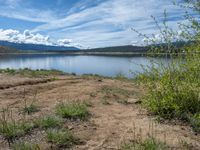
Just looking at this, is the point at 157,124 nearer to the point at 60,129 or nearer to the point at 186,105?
the point at 186,105

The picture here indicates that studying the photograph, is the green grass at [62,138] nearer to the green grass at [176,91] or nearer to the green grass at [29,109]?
the green grass at [29,109]

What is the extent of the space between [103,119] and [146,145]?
2079 mm

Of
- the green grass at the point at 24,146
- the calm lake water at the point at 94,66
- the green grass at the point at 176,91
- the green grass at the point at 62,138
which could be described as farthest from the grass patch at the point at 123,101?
the green grass at the point at 24,146

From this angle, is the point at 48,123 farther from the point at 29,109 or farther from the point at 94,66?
the point at 94,66

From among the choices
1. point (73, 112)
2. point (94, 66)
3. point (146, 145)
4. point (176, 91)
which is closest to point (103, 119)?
point (73, 112)

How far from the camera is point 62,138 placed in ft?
19.3

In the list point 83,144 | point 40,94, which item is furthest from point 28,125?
point 40,94

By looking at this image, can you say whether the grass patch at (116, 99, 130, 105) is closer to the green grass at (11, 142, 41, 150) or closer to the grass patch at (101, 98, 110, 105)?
the grass patch at (101, 98, 110, 105)

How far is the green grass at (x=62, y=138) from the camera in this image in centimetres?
581

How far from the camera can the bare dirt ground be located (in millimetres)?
6094

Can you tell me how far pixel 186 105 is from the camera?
295 inches

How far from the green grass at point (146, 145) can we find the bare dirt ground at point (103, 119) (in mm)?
175

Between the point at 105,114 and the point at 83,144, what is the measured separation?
2.01m

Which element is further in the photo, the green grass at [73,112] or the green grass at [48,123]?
the green grass at [73,112]
